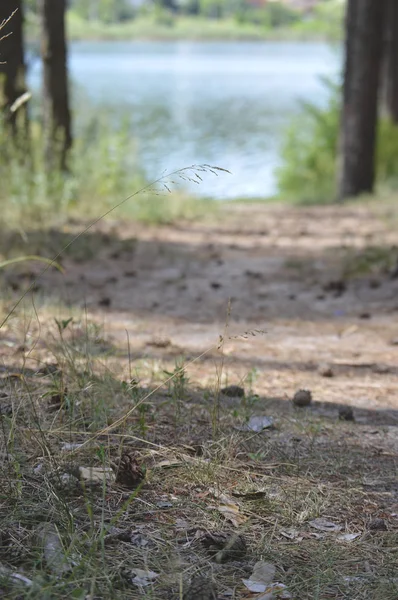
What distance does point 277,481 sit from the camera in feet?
8.44

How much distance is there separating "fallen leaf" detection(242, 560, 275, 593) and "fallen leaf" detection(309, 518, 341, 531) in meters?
0.29

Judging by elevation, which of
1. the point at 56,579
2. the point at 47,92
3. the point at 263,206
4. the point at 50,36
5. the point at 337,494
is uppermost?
the point at 50,36

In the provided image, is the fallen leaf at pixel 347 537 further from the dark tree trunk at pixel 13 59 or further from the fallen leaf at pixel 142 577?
the dark tree trunk at pixel 13 59

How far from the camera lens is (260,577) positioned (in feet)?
6.68

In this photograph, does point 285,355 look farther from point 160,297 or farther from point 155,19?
point 155,19

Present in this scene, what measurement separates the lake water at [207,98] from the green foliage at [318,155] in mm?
826

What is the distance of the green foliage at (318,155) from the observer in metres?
13.0

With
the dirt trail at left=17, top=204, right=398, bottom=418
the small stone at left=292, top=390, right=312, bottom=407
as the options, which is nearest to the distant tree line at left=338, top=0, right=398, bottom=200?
the dirt trail at left=17, top=204, right=398, bottom=418

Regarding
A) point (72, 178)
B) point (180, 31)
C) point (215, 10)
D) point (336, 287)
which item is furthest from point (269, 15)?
point (336, 287)

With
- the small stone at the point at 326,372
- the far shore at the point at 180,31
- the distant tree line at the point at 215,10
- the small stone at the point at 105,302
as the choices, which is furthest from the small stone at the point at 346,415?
the distant tree line at the point at 215,10

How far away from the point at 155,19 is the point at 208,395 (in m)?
63.8

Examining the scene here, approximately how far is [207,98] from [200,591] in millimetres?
32370

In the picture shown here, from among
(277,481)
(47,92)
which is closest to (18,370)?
(277,481)

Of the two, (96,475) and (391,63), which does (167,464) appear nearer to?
(96,475)
